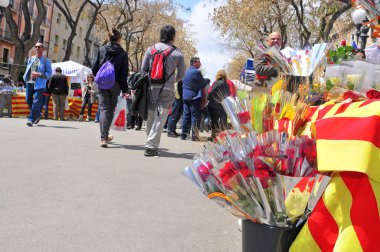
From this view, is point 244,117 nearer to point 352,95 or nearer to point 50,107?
point 352,95

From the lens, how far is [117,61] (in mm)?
7410

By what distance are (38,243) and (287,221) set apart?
1688 mm

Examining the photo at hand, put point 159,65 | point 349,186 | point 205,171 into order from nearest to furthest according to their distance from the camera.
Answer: point 349,186
point 205,171
point 159,65

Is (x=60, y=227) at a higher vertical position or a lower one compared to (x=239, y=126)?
lower

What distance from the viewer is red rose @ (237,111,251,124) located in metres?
2.27

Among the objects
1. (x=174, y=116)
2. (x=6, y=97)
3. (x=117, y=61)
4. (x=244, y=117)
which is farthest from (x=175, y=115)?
(x=244, y=117)

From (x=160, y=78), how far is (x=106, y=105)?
1178 millimetres

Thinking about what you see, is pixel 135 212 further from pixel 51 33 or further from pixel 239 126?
pixel 51 33

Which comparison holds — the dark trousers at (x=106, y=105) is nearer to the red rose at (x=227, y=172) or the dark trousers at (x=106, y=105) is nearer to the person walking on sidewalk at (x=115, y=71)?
the person walking on sidewalk at (x=115, y=71)

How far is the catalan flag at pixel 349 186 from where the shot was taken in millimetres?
1770

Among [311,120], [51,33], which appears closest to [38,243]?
[311,120]

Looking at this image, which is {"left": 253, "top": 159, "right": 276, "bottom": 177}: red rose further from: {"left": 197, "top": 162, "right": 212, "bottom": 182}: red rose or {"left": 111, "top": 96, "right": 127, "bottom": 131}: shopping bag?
{"left": 111, "top": 96, "right": 127, "bottom": 131}: shopping bag

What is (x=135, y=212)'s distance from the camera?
3.70 metres

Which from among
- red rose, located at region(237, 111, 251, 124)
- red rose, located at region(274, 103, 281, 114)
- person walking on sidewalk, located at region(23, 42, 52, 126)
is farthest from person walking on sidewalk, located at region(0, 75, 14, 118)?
red rose, located at region(274, 103, 281, 114)
